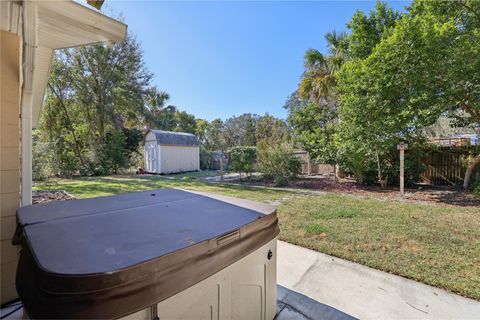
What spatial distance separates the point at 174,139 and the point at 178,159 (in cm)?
152

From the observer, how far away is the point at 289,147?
35.1 feet

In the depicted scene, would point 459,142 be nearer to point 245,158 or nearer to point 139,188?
point 245,158

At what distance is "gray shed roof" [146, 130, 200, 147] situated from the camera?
1647cm

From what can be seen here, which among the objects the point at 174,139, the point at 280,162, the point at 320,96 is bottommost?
the point at 280,162

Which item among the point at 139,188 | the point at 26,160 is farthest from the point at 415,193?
the point at 139,188

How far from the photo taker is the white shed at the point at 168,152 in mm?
16406

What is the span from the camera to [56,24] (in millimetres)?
1919

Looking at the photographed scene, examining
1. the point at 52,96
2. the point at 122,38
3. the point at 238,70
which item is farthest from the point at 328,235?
the point at 52,96

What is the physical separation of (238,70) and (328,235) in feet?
49.7

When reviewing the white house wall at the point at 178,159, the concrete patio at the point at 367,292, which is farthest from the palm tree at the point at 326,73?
the white house wall at the point at 178,159

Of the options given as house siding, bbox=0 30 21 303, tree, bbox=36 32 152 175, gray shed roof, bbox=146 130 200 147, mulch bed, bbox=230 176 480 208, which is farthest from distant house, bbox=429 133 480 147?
tree, bbox=36 32 152 175

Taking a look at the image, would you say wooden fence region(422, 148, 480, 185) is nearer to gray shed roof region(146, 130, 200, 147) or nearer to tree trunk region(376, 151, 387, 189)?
tree trunk region(376, 151, 387, 189)

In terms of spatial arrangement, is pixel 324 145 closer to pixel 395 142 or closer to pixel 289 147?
pixel 289 147

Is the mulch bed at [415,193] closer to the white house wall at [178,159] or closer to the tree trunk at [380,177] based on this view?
the tree trunk at [380,177]
